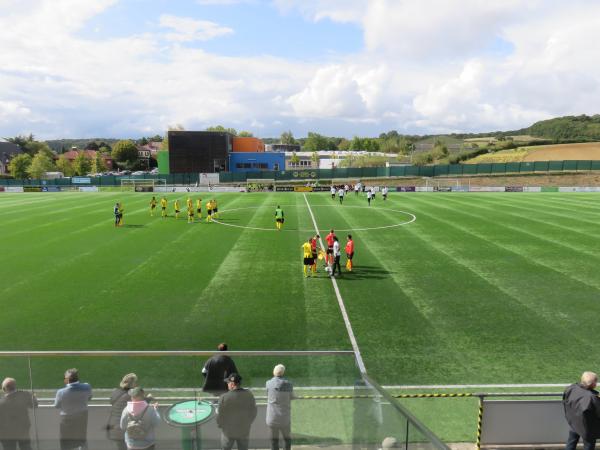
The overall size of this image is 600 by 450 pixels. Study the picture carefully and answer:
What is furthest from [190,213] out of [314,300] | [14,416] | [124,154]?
[124,154]

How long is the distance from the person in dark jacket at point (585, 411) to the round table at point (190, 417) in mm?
5160

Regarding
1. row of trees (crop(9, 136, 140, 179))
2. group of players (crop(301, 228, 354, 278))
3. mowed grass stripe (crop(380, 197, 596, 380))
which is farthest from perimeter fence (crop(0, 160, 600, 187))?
mowed grass stripe (crop(380, 197, 596, 380))

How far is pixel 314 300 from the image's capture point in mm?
14414

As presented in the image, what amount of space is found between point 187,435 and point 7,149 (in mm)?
143321

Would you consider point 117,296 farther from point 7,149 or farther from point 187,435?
point 7,149

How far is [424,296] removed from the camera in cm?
1459

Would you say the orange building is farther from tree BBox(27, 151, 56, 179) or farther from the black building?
tree BBox(27, 151, 56, 179)

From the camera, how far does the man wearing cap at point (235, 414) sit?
19.1 feet

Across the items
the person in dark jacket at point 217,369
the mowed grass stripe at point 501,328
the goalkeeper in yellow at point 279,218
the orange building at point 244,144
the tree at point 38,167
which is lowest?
the mowed grass stripe at point 501,328

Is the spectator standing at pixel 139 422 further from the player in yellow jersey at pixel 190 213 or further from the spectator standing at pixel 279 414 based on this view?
the player in yellow jersey at pixel 190 213

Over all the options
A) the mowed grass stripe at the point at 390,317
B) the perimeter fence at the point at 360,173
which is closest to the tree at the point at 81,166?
the perimeter fence at the point at 360,173

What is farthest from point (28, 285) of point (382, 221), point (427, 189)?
point (427, 189)

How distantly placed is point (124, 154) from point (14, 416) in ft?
485

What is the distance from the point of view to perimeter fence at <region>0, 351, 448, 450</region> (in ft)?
18.9
